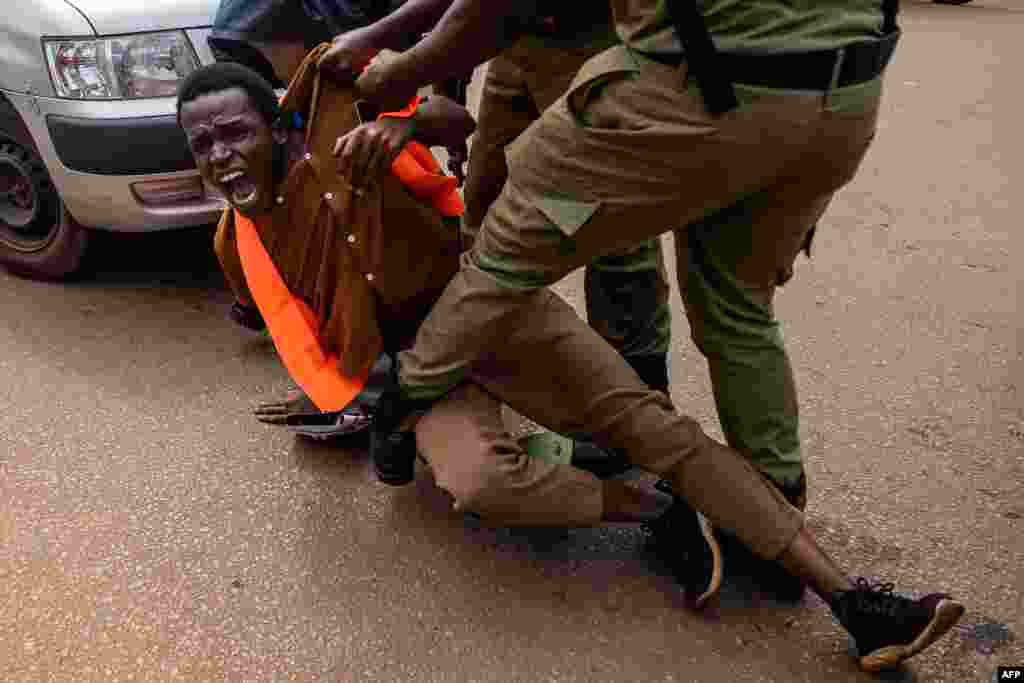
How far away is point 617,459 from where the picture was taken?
8.71 feet

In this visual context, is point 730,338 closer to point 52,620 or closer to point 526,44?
point 526,44

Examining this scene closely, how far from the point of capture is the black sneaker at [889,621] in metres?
1.94

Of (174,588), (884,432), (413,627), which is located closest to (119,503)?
(174,588)

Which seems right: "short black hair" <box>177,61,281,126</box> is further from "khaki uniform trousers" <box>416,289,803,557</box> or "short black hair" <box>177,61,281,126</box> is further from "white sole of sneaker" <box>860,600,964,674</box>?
"white sole of sneaker" <box>860,600,964,674</box>

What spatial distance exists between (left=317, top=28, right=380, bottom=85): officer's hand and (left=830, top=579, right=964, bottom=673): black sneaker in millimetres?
1556

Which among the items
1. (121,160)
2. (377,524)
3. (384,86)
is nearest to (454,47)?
(384,86)

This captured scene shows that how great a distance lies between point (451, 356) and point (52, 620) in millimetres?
1082

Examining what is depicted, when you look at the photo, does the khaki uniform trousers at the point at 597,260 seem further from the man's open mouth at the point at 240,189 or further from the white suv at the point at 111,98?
the white suv at the point at 111,98

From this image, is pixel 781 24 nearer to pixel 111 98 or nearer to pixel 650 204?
pixel 650 204

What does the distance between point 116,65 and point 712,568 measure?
2423 millimetres

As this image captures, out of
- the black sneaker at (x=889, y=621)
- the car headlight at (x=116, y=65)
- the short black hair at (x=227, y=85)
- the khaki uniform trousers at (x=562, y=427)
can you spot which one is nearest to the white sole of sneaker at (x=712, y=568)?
the khaki uniform trousers at (x=562, y=427)

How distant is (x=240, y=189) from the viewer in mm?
2385

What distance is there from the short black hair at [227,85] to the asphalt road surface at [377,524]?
38.2 inches

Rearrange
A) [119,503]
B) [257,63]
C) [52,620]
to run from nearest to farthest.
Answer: [52,620]
[119,503]
[257,63]
